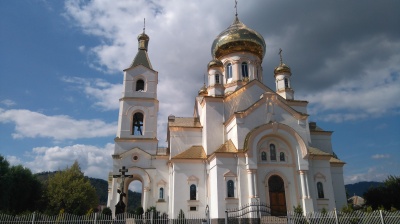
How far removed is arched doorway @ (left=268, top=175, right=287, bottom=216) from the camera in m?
18.1

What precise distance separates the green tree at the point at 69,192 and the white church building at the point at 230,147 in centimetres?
723

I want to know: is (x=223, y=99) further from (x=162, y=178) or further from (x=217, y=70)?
(x=162, y=178)

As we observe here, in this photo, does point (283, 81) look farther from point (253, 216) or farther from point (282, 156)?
point (253, 216)

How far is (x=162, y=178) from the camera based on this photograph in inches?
853

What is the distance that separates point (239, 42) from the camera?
2484 cm

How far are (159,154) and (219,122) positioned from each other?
16.0 feet

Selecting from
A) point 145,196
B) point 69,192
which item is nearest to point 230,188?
point 145,196

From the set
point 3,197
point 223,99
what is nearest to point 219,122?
point 223,99

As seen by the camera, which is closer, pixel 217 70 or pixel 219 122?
pixel 219 122

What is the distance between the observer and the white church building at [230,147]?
18.3 m

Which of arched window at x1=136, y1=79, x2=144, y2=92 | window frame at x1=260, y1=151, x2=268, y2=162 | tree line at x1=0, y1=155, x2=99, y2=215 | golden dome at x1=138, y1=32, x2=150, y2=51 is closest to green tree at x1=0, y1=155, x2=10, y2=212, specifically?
tree line at x1=0, y1=155, x2=99, y2=215

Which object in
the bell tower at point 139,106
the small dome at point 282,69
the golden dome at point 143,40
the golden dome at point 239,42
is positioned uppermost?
the golden dome at point 143,40

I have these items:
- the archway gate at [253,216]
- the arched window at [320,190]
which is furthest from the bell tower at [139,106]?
the arched window at [320,190]

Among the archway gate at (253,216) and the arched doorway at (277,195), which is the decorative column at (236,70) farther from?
the archway gate at (253,216)
